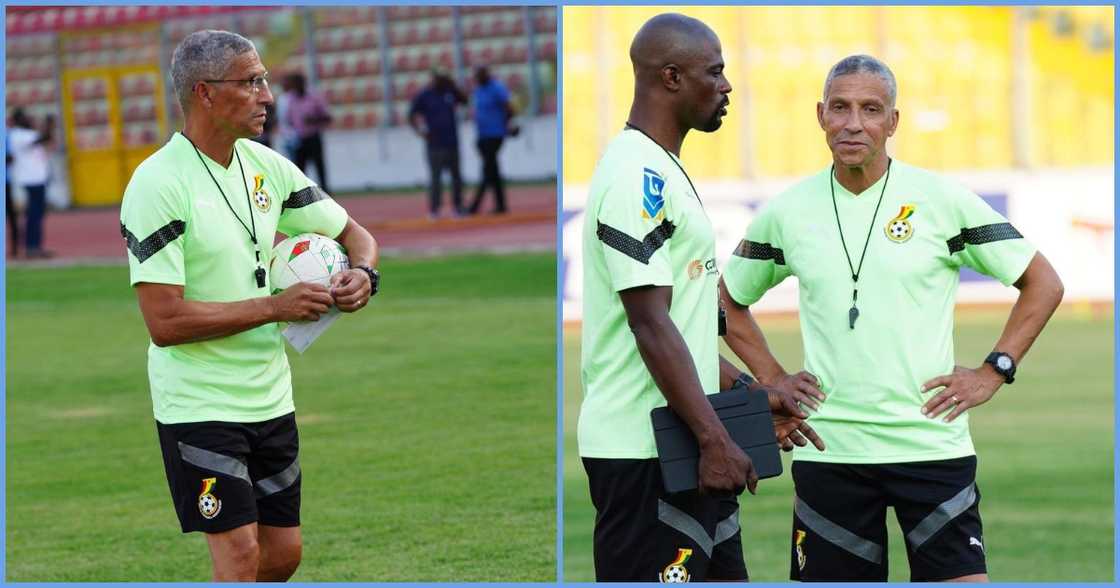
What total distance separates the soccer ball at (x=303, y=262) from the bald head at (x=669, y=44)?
1286mm

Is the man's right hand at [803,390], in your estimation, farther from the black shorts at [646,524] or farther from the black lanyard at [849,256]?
the black shorts at [646,524]

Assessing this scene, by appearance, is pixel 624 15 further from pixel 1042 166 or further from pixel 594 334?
pixel 594 334

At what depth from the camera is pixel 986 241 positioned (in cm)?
488

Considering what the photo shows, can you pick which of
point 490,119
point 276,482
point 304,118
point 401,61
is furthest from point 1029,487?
point 401,61

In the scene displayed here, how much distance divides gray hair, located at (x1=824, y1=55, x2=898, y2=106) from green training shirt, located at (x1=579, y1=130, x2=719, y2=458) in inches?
35.0

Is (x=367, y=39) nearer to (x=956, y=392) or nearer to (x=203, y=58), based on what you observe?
(x=203, y=58)

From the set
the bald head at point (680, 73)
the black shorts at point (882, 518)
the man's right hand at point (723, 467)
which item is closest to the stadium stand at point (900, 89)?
the black shorts at point (882, 518)

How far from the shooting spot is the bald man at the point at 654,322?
4051 millimetres

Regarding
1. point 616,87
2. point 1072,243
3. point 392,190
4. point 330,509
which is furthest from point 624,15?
point 330,509

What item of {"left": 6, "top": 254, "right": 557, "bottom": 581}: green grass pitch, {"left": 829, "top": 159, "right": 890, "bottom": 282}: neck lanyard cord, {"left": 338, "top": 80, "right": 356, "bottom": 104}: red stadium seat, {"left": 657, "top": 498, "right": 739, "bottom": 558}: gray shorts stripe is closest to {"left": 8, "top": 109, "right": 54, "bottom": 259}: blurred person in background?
{"left": 6, "top": 254, "right": 557, "bottom": 581}: green grass pitch

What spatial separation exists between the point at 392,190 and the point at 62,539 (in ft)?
75.8

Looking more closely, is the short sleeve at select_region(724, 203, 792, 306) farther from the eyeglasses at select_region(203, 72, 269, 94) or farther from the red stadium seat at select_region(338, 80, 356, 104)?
the red stadium seat at select_region(338, 80, 356, 104)

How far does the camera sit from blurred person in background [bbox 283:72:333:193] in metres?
23.4

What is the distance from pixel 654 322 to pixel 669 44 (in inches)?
26.7
